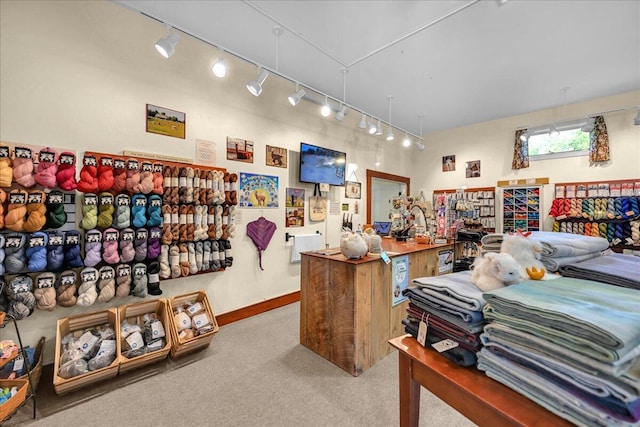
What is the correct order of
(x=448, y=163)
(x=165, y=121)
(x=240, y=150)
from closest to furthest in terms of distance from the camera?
1. (x=165, y=121)
2. (x=240, y=150)
3. (x=448, y=163)

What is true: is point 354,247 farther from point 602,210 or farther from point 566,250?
point 602,210

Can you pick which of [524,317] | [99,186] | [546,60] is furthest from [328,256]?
[546,60]

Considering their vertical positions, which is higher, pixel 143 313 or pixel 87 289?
pixel 87 289

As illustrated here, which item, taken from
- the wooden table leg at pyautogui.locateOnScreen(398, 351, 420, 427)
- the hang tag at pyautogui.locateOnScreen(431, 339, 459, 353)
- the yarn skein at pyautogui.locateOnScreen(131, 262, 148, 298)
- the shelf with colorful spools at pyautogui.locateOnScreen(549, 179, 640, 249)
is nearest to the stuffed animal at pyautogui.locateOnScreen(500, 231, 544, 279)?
the hang tag at pyautogui.locateOnScreen(431, 339, 459, 353)

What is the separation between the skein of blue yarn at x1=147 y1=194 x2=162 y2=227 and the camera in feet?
8.03

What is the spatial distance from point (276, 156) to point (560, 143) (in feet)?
15.8

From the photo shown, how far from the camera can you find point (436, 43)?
9.02 ft

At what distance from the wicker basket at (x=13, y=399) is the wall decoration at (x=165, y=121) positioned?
2.14 m

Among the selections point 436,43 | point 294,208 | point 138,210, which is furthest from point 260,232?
point 436,43

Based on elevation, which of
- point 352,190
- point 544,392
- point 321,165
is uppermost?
point 321,165

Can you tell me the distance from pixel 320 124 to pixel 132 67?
97.7 inches

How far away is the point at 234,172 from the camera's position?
316 cm

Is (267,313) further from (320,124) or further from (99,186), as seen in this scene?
(320,124)

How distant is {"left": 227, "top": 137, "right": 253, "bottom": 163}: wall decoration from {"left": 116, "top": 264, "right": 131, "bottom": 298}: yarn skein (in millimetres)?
1563
